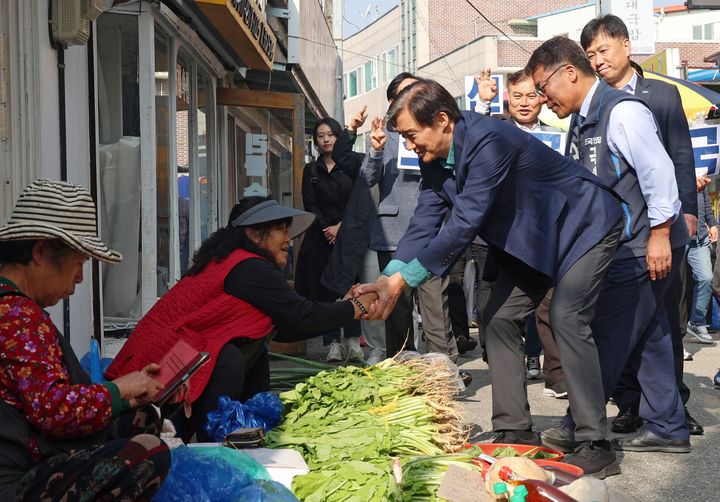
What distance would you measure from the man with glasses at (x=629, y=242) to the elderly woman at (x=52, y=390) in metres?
2.58

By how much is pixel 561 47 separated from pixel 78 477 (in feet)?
10.8

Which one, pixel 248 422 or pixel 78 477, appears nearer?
pixel 78 477

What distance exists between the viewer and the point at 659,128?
488 centimetres

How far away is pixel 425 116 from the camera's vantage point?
4.20m

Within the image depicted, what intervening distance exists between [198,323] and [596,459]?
6.90 ft

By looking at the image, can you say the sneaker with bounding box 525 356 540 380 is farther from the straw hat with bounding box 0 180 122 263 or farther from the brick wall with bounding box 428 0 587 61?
the brick wall with bounding box 428 0 587 61

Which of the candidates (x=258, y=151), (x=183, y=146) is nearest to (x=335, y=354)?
(x=183, y=146)

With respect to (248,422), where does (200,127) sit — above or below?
above

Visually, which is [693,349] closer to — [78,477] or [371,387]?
[371,387]

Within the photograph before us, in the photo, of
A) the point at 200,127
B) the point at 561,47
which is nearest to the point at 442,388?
the point at 561,47

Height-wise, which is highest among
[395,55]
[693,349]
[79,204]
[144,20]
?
[395,55]

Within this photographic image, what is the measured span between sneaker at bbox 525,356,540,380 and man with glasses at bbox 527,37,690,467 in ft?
7.58

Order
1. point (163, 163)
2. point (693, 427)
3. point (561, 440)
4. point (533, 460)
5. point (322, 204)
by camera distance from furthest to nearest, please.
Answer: point (322, 204) → point (163, 163) → point (693, 427) → point (561, 440) → point (533, 460)

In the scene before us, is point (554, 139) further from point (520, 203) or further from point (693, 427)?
point (520, 203)
